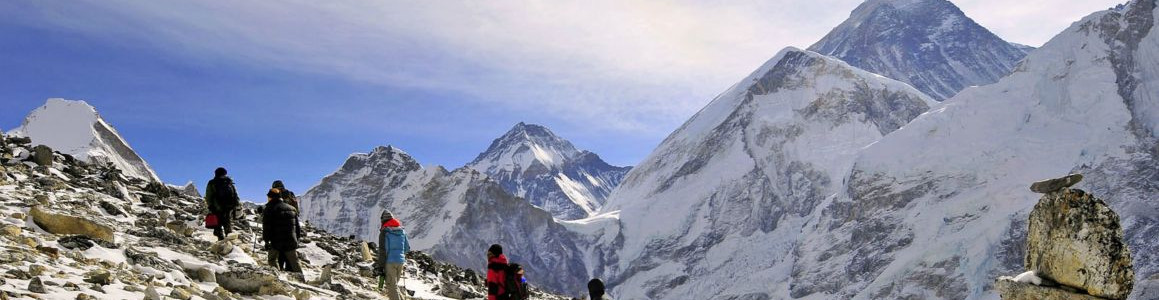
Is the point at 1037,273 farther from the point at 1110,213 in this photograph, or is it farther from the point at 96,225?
the point at 96,225

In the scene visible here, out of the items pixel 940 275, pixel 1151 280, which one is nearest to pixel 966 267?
pixel 940 275

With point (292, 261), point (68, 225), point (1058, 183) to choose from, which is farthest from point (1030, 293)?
point (68, 225)

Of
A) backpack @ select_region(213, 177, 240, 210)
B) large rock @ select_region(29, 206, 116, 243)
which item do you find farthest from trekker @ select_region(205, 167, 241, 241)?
large rock @ select_region(29, 206, 116, 243)

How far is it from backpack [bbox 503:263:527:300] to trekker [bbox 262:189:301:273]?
5.72 m

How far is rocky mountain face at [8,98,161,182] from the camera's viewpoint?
512 feet

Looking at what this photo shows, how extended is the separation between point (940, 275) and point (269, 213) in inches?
7707

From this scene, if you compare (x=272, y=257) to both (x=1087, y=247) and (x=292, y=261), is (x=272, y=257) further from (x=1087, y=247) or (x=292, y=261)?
(x=1087, y=247)

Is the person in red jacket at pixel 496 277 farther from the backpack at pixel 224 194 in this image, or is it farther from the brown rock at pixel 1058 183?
the brown rock at pixel 1058 183

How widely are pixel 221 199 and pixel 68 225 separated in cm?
523

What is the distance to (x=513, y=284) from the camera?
18125mm

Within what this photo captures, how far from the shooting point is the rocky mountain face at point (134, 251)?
13844mm

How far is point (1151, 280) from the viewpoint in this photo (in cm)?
16175

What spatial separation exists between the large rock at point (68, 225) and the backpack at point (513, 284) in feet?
23.6

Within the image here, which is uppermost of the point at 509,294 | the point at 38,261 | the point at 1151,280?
the point at 38,261
